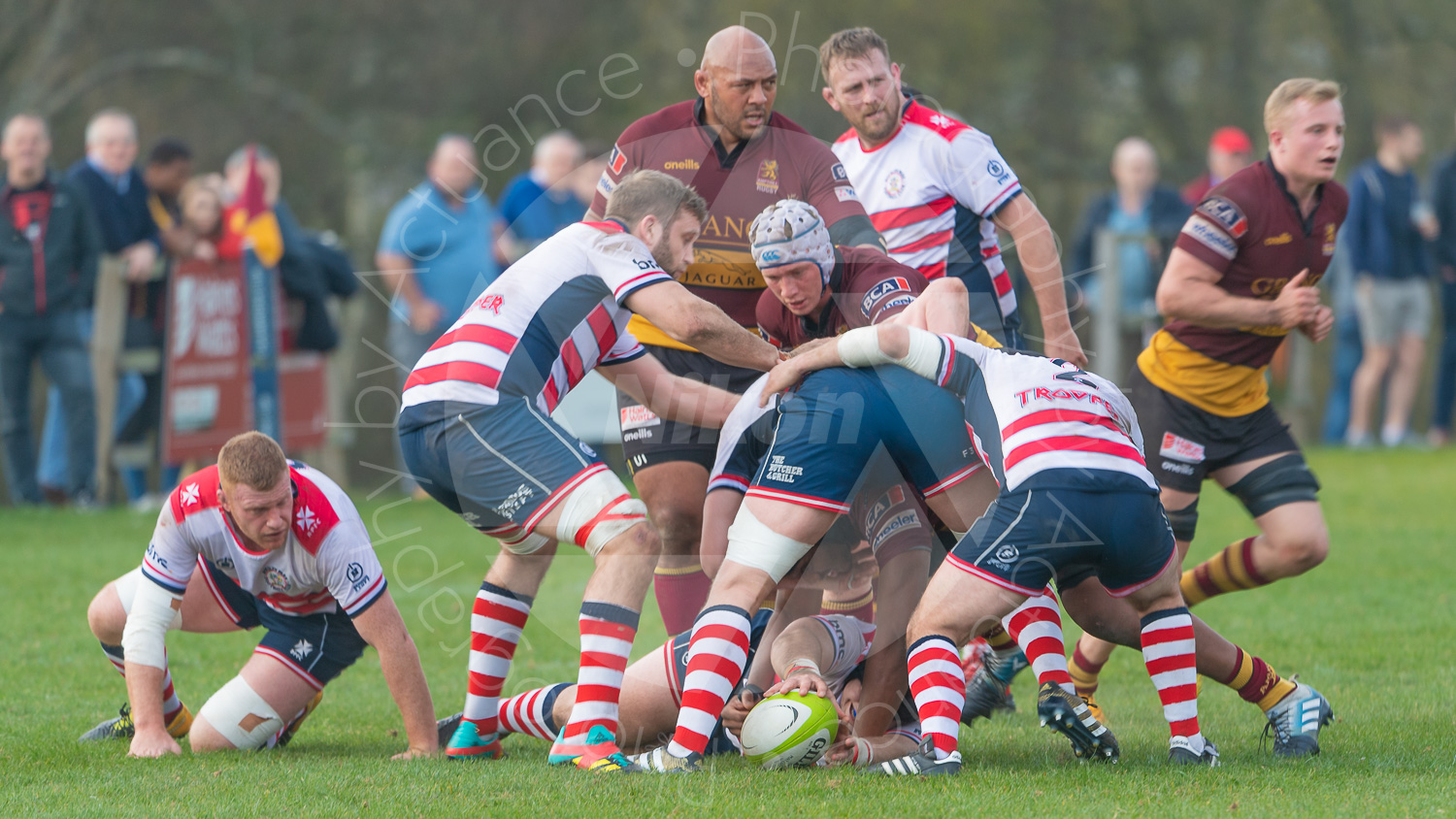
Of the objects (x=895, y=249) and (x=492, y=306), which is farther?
(x=895, y=249)

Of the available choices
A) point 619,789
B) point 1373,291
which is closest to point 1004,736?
point 619,789

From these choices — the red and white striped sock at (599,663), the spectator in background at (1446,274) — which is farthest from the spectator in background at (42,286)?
the spectator in background at (1446,274)

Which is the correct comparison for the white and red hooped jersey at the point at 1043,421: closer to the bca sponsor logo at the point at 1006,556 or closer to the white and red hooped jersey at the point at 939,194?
the bca sponsor logo at the point at 1006,556

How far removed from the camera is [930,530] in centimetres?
573

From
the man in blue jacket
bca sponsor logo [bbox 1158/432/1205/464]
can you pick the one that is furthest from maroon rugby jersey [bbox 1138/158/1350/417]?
the man in blue jacket

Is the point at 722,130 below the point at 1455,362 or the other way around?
the other way around

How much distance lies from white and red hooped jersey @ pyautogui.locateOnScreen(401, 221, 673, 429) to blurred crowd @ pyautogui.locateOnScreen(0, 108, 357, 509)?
655 cm

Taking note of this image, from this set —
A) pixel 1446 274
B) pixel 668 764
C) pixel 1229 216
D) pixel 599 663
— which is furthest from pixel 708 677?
pixel 1446 274

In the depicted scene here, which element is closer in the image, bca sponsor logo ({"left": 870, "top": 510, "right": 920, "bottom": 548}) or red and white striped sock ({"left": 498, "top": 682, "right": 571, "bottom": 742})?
red and white striped sock ({"left": 498, "top": 682, "right": 571, "bottom": 742})

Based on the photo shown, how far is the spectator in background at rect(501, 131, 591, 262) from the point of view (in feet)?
40.1

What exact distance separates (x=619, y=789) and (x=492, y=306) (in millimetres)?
1763

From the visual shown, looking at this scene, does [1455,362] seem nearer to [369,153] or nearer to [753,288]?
[753,288]

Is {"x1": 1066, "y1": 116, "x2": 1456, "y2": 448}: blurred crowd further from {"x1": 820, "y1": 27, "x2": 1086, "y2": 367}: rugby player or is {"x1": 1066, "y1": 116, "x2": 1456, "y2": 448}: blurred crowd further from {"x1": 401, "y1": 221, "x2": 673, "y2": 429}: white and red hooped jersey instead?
{"x1": 401, "y1": 221, "x2": 673, "y2": 429}: white and red hooped jersey

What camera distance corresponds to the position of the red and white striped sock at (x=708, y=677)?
→ 466cm
